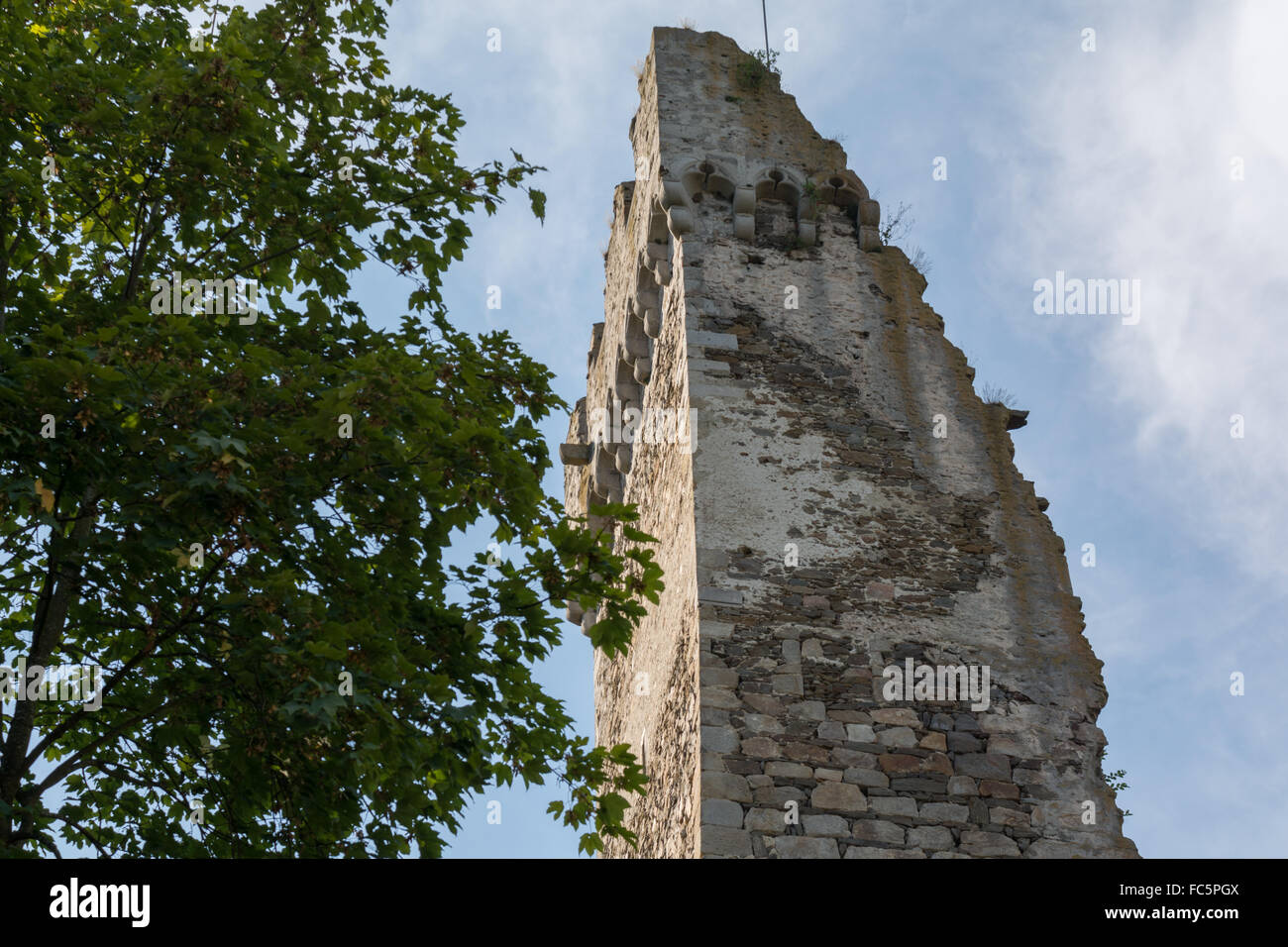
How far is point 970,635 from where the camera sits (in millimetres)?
10656

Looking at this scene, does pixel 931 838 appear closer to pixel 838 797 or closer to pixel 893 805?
pixel 893 805

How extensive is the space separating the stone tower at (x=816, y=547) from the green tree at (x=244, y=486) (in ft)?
8.59

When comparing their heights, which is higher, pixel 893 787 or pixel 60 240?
pixel 60 240

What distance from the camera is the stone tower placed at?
9.78m

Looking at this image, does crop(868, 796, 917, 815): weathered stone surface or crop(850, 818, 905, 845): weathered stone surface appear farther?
crop(868, 796, 917, 815): weathered stone surface

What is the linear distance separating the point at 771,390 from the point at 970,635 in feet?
8.32

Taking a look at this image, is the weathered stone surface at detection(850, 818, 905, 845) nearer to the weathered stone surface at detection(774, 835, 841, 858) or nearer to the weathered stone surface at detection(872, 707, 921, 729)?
the weathered stone surface at detection(774, 835, 841, 858)

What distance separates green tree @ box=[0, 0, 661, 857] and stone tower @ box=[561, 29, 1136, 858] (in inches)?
103

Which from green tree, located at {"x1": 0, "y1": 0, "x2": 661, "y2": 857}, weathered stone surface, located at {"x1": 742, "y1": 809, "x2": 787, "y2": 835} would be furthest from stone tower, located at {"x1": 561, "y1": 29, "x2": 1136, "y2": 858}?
green tree, located at {"x1": 0, "y1": 0, "x2": 661, "y2": 857}

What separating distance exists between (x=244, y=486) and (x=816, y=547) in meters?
5.56

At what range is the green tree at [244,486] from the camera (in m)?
6.32
